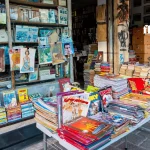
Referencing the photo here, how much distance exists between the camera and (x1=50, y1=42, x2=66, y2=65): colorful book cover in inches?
124

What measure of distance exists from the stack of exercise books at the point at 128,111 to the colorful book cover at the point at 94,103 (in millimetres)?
103

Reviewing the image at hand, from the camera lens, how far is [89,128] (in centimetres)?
126

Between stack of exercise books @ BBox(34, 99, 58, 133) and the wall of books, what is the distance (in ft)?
4.44

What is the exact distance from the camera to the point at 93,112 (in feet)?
5.29

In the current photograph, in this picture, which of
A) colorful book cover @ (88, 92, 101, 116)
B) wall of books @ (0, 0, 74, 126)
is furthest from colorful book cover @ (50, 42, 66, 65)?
colorful book cover @ (88, 92, 101, 116)

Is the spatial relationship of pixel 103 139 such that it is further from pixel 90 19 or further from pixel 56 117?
pixel 90 19

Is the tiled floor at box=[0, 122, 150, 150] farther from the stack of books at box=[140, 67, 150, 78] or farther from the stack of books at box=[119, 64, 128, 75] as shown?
the stack of books at box=[119, 64, 128, 75]

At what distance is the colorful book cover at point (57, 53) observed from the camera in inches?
124

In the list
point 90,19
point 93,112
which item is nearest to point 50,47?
point 93,112

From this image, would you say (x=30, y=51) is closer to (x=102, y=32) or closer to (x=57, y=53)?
(x=57, y=53)

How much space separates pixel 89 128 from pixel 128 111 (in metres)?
0.47

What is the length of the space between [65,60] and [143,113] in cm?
196

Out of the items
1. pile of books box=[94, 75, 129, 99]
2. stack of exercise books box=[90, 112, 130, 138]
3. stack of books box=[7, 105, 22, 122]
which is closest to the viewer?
stack of exercise books box=[90, 112, 130, 138]

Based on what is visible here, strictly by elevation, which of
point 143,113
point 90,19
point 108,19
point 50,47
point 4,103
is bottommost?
point 4,103
